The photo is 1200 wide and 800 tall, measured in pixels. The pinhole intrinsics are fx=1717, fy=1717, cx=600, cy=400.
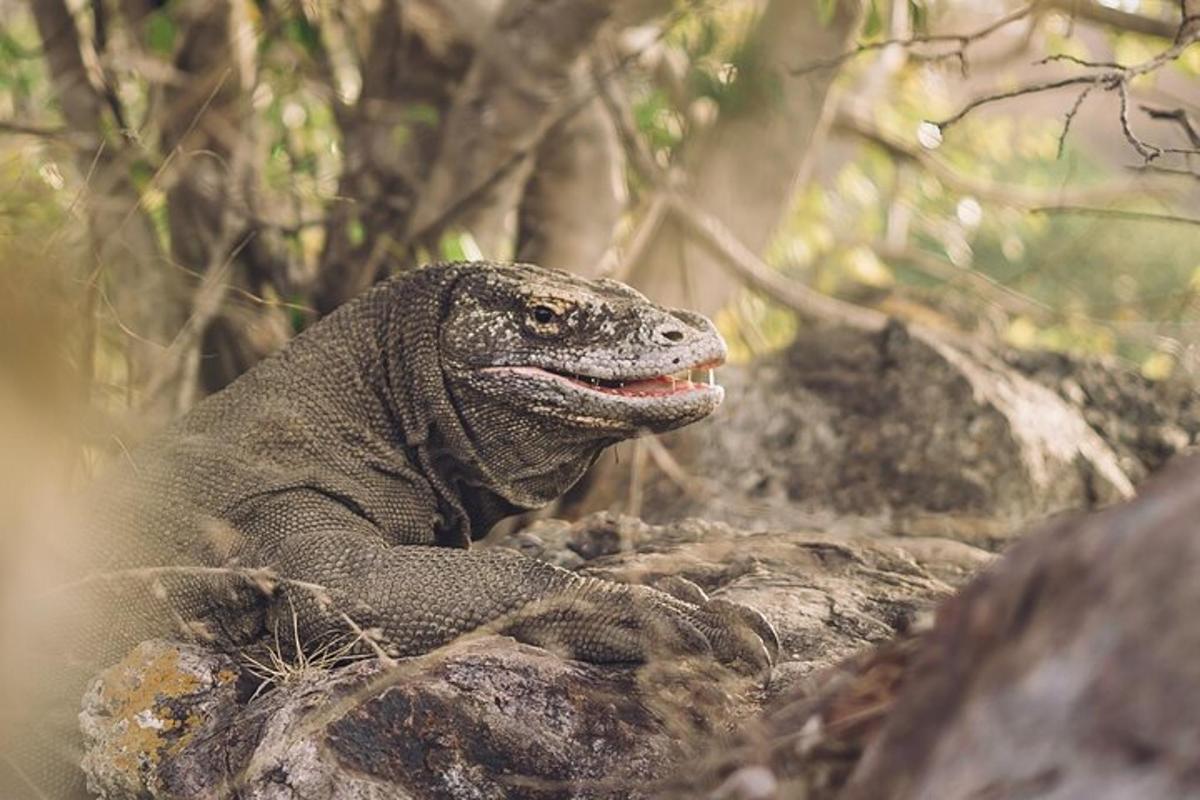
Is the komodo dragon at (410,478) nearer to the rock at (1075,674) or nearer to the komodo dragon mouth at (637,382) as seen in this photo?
the komodo dragon mouth at (637,382)

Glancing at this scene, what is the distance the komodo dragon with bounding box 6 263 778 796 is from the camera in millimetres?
5082

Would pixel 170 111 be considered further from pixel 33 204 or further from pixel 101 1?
pixel 33 204

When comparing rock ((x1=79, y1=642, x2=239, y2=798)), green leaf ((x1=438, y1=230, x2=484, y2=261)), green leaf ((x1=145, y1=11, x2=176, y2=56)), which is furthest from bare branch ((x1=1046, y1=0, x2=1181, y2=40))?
rock ((x1=79, y1=642, x2=239, y2=798))

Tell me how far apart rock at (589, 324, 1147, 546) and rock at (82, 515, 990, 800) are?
266 cm

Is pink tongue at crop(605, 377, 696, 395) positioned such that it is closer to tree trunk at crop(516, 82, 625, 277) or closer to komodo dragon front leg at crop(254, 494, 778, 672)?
komodo dragon front leg at crop(254, 494, 778, 672)

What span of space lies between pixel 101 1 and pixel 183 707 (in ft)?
21.0

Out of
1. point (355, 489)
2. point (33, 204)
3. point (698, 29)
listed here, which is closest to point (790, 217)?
point (698, 29)

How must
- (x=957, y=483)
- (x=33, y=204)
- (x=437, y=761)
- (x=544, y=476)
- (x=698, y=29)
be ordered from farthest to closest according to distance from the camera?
(x=698, y=29) → (x=957, y=483) → (x=33, y=204) → (x=544, y=476) → (x=437, y=761)

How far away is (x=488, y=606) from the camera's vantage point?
5090 mm

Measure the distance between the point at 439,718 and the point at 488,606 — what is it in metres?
0.55

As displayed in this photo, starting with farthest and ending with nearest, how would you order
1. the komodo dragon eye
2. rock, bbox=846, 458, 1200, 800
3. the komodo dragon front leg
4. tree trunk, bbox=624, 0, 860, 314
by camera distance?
1. tree trunk, bbox=624, 0, 860, 314
2. the komodo dragon eye
3. the komodo dragon front leg
4. rock, bbox=846, 458, 1200, 800

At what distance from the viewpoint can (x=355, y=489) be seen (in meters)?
5.80

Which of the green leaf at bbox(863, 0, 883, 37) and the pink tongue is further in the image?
the green leaf at bbox(863, 0, 883, 37)

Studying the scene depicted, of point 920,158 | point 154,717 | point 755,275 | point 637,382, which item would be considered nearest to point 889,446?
point 755,275
